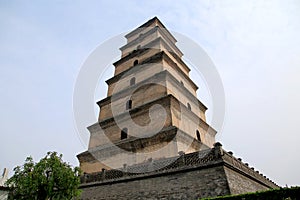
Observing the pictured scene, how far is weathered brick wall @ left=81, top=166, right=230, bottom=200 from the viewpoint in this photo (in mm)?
8914

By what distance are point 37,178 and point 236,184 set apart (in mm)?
8516

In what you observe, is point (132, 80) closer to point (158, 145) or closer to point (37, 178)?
point (158, 145)

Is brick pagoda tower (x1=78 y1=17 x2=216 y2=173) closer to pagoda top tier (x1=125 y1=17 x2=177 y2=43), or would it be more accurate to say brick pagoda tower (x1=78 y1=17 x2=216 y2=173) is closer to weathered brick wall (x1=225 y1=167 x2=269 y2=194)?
pagoda top tier (x1=125 y1=17 x2=177 y2=43)

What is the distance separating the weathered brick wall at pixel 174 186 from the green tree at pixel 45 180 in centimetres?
242

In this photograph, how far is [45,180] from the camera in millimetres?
9070

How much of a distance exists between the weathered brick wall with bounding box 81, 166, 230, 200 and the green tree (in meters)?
2.42

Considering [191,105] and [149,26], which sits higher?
[149,26]

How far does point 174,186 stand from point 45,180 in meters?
5.62

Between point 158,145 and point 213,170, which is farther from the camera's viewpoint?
point 158,145

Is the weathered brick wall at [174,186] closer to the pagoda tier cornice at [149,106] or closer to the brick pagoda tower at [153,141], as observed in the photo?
the brick pagoda tower at [153,141]

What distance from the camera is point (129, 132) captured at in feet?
50.0

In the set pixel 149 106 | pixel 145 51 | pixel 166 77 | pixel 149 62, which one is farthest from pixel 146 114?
pixel 145 51

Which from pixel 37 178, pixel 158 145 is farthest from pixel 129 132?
pixel 37 178

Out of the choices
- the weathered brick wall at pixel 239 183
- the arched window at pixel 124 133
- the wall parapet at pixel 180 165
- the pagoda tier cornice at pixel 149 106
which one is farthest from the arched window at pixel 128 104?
the weathered brick wall at pixel 239 183
